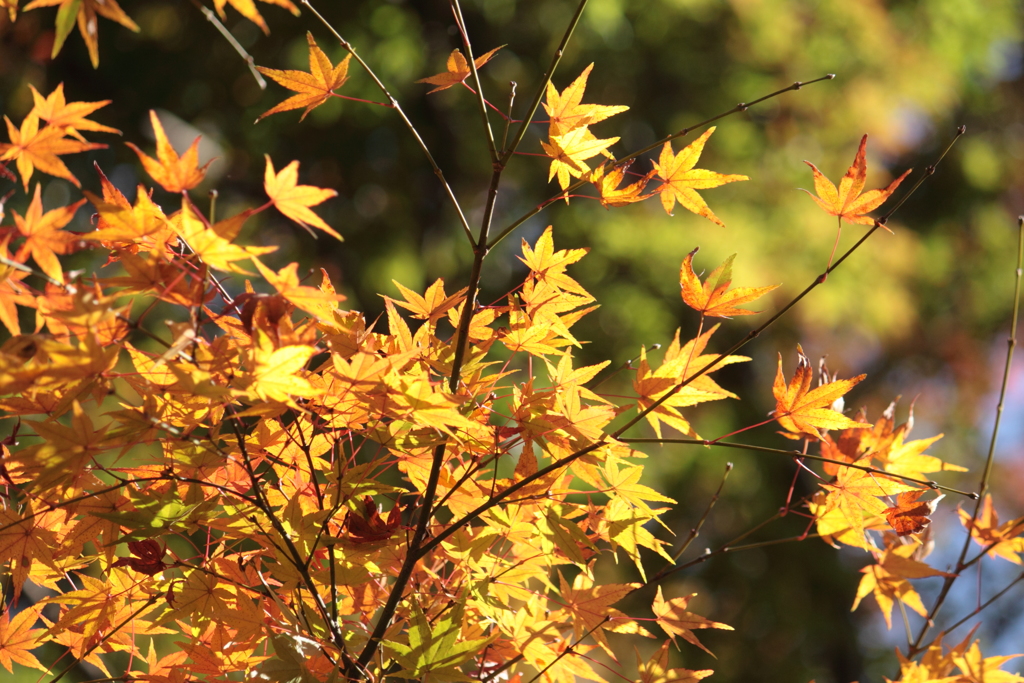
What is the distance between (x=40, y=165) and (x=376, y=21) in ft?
9.88

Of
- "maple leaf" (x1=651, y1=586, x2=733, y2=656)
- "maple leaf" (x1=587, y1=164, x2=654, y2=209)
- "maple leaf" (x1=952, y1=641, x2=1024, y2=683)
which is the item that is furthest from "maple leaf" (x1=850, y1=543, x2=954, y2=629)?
"maple leaf" (x1=587, y1=164, x2=654, y2=209)

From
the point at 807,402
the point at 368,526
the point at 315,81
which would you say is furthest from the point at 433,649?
the point at 315,81

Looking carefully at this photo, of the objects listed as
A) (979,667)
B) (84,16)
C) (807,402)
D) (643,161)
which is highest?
(84,16)

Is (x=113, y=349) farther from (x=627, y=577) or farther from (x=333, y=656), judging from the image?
(x=627, y=577)

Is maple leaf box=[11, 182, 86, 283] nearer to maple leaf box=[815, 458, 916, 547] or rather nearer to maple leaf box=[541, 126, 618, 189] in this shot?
maple leaf box=[541, 126, 618, 189]

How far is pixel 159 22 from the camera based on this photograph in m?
3.52

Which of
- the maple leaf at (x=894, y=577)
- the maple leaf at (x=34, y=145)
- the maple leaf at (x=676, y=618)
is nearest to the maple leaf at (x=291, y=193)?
the maple leaf at (x=34, y=145)

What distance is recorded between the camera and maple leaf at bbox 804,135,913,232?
1.86 ft

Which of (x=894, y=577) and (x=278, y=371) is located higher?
(x=278, y=371)

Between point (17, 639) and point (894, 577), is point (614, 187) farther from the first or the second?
point (17, 639)

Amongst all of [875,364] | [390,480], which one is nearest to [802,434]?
[390,480]

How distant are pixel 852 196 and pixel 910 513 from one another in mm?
250

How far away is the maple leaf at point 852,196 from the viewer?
1.86 feet

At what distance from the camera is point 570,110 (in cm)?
59
